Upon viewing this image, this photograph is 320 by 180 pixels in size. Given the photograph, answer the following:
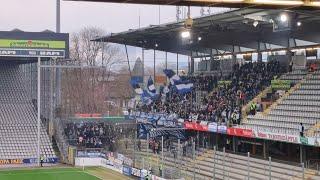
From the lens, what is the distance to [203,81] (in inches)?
2012

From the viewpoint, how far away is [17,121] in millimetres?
50719

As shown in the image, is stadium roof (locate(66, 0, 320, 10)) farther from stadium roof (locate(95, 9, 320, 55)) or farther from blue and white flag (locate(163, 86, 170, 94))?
blue and white flag (locate(163, 86, 170, 94))

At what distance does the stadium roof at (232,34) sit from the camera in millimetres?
34994

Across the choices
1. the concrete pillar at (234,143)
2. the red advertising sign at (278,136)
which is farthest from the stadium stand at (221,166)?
the red advertising sign at (278,136)

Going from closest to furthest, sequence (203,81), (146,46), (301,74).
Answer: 1. (301,74)
2. (203,81)
3. (146,46)

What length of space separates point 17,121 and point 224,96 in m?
17.9

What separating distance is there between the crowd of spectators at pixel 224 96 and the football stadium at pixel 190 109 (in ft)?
0.37

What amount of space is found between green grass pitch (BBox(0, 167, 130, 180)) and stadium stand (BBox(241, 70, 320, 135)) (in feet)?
33.9

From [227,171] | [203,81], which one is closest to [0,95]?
[203,81]

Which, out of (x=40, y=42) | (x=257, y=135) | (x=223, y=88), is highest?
(x=40, y=42)

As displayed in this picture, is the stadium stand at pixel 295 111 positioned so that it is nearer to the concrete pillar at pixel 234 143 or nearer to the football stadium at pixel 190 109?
the football stadium at pixel 190 109

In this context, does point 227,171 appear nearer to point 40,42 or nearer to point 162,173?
point 162,173

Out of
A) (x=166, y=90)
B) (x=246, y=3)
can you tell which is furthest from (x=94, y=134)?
(x=246, y=3)

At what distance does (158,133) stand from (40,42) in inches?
457
